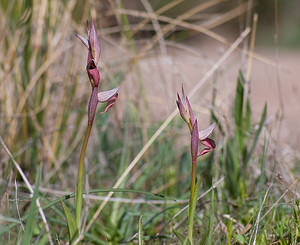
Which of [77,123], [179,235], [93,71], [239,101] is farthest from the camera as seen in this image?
[77,123]

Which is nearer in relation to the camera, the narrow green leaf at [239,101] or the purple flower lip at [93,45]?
the purple flower lip at [93,45]

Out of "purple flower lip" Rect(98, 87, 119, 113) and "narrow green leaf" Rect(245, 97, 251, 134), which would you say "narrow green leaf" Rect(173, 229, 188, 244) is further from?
"narrow green leaf" Rect(245, 97, 251, 134)

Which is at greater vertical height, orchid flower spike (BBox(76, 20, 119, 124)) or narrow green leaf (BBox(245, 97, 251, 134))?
orchid flower spike (BBox(76, 20, 119, 124))

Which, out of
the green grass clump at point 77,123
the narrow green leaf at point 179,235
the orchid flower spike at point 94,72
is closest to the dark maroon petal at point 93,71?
the orchid flower spike at point 94,72

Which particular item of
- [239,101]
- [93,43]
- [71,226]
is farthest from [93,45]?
[239,101]

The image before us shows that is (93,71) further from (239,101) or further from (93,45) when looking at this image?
(239,101)

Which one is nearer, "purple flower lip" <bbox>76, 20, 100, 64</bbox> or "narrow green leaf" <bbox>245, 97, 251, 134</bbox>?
"purple flower lip" <bbox>76, 20, 100, 64</bbox>

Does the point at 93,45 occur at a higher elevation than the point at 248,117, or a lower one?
higher

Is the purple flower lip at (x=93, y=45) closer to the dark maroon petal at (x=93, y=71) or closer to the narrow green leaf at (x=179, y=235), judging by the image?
the dark maroon petal at (x=93, y=71)

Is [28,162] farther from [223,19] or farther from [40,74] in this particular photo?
[223,19]

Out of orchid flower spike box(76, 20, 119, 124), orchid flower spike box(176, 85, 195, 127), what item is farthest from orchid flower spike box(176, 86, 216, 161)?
orchid flower spike box(76, 20, 119, 124)

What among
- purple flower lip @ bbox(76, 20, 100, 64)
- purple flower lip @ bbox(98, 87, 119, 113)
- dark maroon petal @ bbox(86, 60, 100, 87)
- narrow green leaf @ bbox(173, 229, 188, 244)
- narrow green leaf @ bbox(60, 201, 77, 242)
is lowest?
narrow green leaf @ bbox(173, 229, 188, 244)

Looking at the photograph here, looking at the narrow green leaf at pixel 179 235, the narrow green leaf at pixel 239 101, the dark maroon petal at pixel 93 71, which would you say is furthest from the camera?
the narrow green leaf at pixel 239 101
